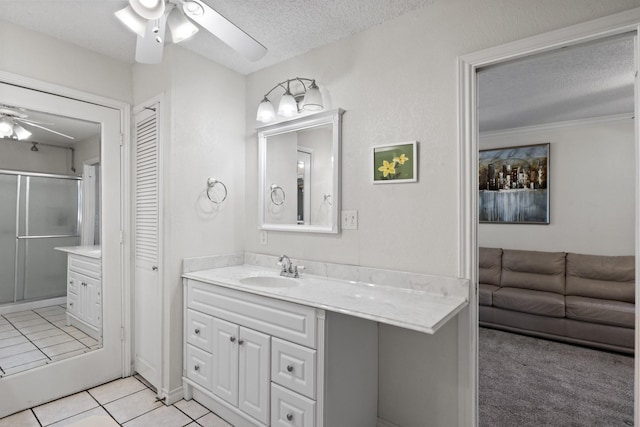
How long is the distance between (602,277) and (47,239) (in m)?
4.99

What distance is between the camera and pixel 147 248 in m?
2.48

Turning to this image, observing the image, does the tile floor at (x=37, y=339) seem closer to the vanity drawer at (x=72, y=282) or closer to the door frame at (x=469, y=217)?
the vanity drawer at (x=72, y=282)

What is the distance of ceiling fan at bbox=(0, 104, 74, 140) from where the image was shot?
6.80ft

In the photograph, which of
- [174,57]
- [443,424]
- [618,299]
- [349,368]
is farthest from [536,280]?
[174,57]

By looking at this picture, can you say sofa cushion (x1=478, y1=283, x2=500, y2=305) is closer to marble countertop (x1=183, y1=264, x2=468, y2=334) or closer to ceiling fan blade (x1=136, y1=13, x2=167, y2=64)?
marble countertop (x1=183, y1=264, x2=468, y2=334)

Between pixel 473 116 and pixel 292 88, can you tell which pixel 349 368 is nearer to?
pixel 473 116

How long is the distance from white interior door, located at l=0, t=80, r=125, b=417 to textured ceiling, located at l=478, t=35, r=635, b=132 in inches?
103

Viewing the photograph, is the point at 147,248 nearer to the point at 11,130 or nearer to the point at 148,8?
the point at 11,130

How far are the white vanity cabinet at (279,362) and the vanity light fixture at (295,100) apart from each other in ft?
4.08

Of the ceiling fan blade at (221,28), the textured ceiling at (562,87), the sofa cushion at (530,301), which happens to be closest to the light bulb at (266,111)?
the ceiling fan blade at (221,28)

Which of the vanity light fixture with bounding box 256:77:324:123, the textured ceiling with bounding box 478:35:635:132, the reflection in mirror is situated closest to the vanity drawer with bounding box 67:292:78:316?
the reflection in mirror

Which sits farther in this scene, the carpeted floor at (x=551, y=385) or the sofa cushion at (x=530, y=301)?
the sofa cushion at (x=530, y=301)

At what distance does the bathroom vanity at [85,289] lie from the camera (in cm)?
235

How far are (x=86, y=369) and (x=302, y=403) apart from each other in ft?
5.84
